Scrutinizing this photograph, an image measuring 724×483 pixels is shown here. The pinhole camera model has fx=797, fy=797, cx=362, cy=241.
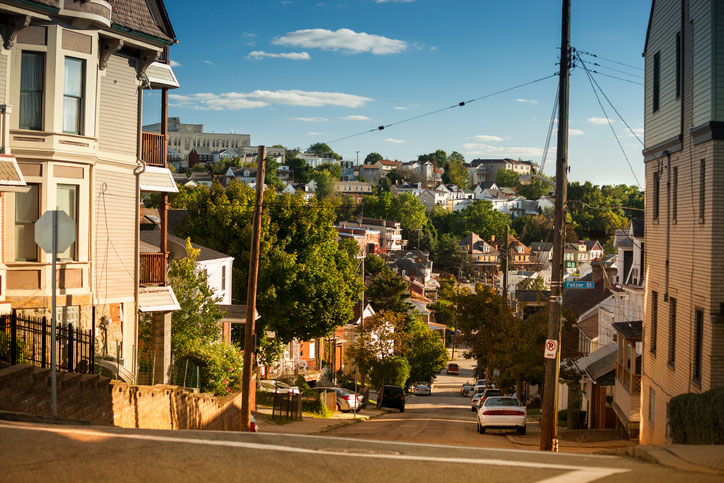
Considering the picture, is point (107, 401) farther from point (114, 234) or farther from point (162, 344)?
point (162, 344)

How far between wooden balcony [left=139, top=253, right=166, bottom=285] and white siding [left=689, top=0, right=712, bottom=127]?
47.1ft

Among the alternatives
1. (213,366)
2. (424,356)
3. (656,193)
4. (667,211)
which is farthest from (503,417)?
(424,356)

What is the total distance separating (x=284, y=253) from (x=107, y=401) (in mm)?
27667

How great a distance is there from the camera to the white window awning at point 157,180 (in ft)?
71.4

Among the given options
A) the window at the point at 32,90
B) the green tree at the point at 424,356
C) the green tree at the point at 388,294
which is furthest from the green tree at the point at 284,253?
the green tree at the point at 388,294

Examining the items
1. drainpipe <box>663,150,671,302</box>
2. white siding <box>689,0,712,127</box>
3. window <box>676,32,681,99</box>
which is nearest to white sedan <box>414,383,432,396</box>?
drainpipe <box>663,150,671,302</box>

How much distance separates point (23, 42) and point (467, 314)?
34015 millimetres

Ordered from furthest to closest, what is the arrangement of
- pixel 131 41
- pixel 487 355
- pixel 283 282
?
pixel 487 355, pixel 283 282, pixel 131 41

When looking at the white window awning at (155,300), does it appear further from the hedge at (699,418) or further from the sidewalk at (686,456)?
the sidewalk at (686,456)

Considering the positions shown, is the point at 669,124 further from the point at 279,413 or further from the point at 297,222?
the point at 297,222

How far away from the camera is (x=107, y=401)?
16125 mm

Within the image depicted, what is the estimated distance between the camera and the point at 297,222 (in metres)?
45.8

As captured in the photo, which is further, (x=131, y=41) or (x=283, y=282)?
(x=283, y=282)

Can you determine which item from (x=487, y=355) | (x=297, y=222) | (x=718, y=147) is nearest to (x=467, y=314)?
(x=487, y=355)
